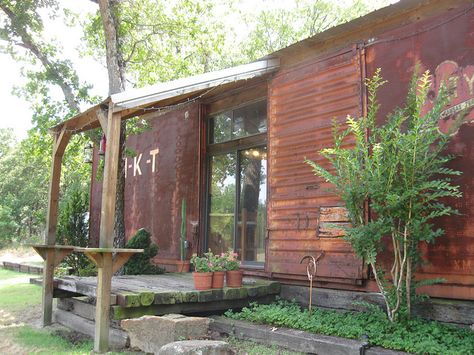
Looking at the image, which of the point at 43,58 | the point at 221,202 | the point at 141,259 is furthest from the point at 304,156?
the point at 43,58

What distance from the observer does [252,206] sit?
7.44 metres

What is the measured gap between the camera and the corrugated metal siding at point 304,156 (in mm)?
5758

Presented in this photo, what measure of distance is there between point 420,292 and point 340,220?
4.13 ft

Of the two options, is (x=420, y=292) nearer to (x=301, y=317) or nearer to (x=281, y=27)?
(x=301, y=317)

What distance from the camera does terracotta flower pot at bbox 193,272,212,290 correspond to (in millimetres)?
5660

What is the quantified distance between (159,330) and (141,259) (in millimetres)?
3432

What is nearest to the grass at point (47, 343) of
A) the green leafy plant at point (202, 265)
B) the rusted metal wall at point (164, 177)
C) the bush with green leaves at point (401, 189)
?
the green leafy plant at point (202, 265)

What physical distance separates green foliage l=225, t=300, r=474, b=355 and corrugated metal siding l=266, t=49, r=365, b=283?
66 centimetres

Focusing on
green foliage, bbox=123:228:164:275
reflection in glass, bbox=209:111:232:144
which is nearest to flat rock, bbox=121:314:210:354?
green foliage, bbox=123:228:164:275

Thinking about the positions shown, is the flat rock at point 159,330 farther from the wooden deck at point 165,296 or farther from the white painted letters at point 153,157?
the white painted letters at point 153,157

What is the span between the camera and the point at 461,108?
15.4 feet

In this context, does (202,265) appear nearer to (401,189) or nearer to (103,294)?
(103,294)

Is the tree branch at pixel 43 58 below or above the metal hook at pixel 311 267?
above

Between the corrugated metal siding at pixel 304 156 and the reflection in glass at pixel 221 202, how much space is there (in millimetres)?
1336
